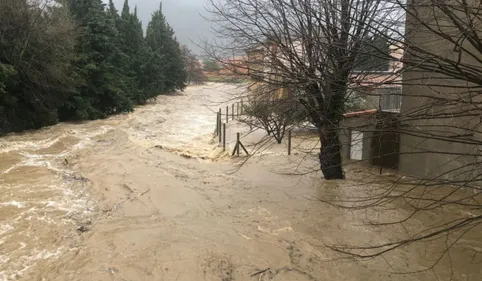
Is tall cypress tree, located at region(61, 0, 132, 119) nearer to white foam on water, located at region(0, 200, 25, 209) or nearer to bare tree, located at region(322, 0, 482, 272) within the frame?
white foam on water, located at region(0, 200, 25, 209)

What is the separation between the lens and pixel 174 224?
27.0ft

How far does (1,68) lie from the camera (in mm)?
17984

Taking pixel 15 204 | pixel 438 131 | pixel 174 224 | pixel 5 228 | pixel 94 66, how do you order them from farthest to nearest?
1. pixel 94 66
2. pixel 15 204
3. pixel 174 224
4. pixel 5 228
5. pixel 438 131

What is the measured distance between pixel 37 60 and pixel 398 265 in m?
20.9

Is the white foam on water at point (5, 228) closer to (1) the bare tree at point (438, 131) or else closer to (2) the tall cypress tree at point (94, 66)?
(1) the bare tree at point (438, 131)

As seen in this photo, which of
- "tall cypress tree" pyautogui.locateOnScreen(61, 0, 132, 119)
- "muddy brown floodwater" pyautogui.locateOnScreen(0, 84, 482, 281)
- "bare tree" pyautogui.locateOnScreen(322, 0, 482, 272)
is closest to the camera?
"bare tree" pyautogui.locateOnScreen(322, 0, 482, 272)

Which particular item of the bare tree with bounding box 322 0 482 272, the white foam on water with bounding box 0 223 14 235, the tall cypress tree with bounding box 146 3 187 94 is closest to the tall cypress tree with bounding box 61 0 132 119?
the white foam on water with bounding box 0 223 14 235

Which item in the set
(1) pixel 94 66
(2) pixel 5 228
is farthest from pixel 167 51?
(2) pixel 5 228

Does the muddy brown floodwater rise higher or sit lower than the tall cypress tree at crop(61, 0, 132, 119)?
lower

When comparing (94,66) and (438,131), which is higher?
(94,66)

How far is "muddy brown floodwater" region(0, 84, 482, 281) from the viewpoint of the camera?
245 inches

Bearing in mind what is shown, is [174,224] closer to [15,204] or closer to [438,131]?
[15,204]

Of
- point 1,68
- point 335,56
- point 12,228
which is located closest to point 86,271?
point 12,228

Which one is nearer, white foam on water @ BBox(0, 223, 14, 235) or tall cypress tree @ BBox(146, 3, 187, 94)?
white foam on water @ BBox(0, 223, 14, 235)
